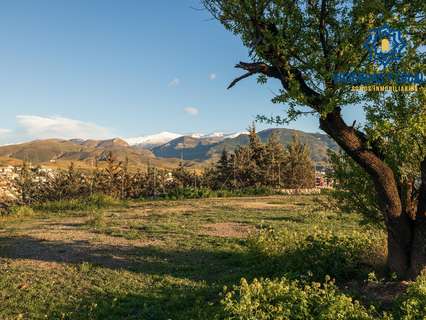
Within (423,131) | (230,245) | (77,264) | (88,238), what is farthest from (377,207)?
(88,238)

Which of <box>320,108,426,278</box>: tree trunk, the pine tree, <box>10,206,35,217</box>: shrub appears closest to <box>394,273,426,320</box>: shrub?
<box>320,108,426,278</box>: tree trunk

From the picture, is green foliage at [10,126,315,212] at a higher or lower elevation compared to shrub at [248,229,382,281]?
higher

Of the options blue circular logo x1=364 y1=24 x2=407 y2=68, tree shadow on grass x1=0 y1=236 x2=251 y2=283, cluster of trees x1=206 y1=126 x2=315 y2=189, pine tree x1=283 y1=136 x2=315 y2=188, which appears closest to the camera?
blue circular logo x1=364 y1=24 x2=407 y2=68

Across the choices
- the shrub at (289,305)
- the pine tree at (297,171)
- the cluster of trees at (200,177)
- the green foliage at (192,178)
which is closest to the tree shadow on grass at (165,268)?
the shrub at (289,305)

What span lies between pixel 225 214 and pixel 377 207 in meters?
13.7

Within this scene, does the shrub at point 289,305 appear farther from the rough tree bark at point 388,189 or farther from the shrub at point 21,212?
the shrub at point 21,212

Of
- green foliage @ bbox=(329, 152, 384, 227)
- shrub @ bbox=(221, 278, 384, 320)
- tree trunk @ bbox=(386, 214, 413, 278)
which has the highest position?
green foliage @ bbox=(329, 152, 384, 227)

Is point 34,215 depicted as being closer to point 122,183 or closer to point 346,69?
point 122,183

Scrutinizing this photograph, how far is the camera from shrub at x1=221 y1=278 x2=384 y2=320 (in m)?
6.84

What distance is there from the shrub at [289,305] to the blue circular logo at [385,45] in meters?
4.38

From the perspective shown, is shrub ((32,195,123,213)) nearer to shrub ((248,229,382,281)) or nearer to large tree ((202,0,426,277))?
shrub ((248,229,382,281))

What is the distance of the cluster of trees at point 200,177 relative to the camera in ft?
135

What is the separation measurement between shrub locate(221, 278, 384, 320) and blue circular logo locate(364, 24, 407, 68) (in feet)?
14.4

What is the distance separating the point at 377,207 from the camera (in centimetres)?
1012
